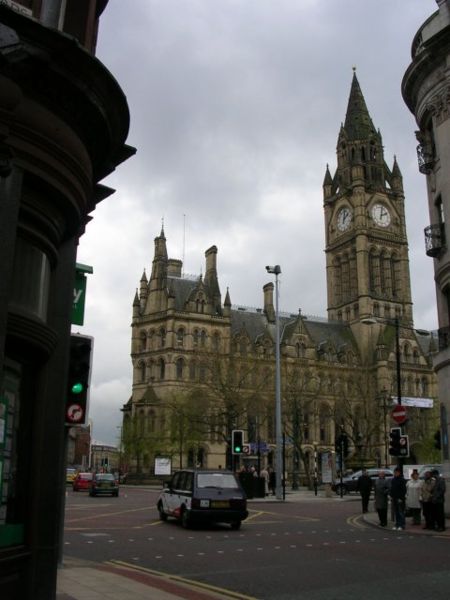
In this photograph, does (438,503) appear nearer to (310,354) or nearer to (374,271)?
(310,354)

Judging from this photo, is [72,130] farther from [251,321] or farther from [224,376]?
[251,321]

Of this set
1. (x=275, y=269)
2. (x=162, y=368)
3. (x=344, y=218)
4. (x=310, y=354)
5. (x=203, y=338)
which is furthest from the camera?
(x=344, y=218)

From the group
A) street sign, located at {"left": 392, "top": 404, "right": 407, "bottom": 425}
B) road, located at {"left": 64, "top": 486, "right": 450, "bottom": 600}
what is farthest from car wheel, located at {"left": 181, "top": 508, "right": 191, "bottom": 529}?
street sign, located at {"left": 392, "top": 404, "right": 407, "bottom": 425}

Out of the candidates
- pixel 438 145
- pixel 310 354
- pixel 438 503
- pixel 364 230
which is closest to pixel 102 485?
pixel 438 503

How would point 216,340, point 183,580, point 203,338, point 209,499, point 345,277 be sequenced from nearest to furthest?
1. point 183,580
2. point 209,499
3. point 203,338
4. point 216,340
5. point 345,277

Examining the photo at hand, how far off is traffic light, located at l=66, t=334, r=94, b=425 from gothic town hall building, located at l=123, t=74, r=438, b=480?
39.5 metres

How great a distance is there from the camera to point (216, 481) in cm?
1978

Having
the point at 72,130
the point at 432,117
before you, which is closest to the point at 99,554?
the point at 72,130

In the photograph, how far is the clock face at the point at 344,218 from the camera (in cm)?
10412

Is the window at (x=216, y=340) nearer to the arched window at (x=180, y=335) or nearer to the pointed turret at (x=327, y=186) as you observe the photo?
the arched window at (x=180, y=335)

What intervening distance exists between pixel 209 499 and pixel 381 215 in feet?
297

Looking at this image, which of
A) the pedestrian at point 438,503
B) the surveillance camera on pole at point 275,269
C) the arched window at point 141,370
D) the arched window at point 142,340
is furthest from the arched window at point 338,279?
the pedestrian at point 438,503

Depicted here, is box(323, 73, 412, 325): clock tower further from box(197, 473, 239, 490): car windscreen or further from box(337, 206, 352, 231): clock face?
box(197, 473, 239, 490): car windscreen

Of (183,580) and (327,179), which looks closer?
(183,580)
